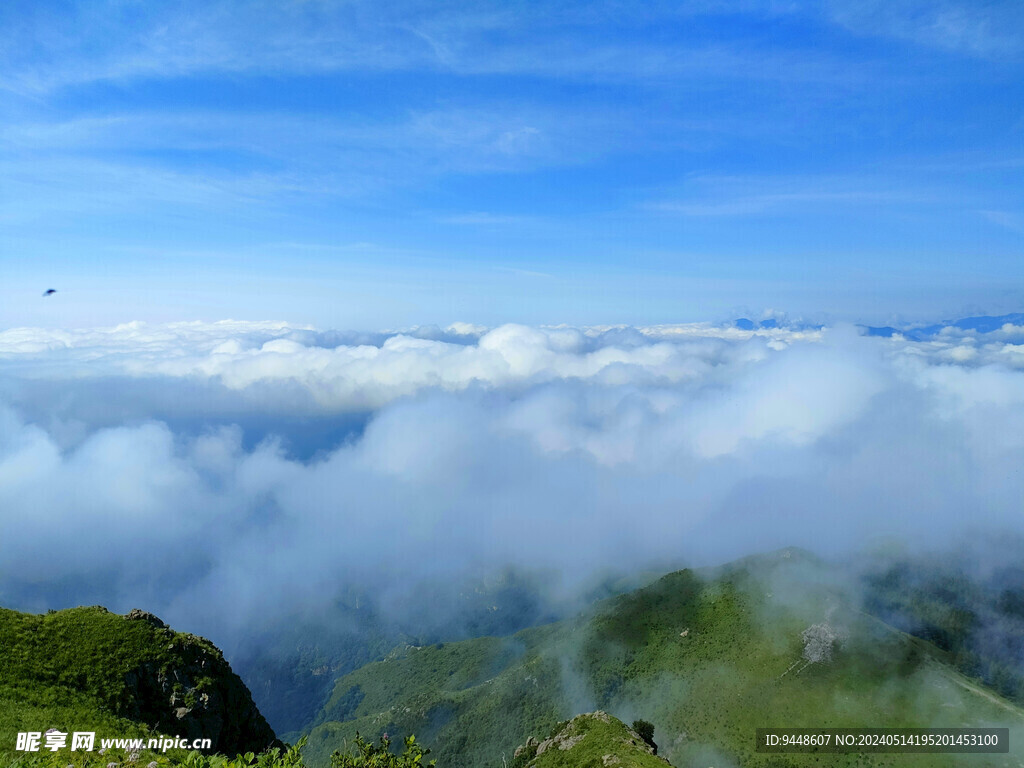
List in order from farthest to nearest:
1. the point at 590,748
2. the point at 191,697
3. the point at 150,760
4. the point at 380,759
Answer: the point at 590,748
the point at 191,697
the point at 380,759
the point at 150,760

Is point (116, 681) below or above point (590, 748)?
above

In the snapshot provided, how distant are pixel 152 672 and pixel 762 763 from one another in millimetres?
167849

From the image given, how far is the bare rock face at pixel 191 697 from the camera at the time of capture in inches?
2707

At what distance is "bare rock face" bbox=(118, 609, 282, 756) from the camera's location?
68750 mm

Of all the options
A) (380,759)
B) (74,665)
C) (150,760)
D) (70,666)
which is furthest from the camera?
(74,665)

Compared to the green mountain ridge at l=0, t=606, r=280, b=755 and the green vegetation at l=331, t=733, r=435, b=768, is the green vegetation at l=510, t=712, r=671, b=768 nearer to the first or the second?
the green mountain ridge at l=0, t=606, r=280, b=755

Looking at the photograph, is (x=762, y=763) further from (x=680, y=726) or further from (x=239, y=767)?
(x=239, y=767)

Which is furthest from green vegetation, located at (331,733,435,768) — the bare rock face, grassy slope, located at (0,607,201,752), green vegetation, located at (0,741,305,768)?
the bare rock face

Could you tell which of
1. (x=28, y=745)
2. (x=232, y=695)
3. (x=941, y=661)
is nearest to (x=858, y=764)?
(x=941, y=661)

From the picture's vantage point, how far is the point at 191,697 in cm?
7281

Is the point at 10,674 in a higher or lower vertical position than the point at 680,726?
higher

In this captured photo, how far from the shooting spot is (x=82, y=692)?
62.8m

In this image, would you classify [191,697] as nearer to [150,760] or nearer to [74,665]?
[74,665]

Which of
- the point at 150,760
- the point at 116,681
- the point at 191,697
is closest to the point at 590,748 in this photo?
the point at 191,697
